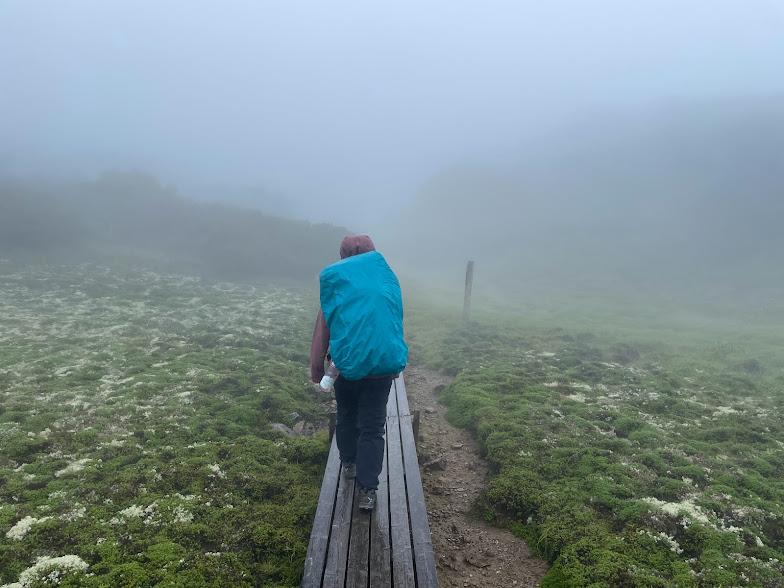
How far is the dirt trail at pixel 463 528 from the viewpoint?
26.1 feet

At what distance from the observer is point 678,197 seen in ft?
333

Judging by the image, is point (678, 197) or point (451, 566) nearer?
point (451, 566)

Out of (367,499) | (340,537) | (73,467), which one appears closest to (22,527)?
(73,467)

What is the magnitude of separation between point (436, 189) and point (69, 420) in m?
165

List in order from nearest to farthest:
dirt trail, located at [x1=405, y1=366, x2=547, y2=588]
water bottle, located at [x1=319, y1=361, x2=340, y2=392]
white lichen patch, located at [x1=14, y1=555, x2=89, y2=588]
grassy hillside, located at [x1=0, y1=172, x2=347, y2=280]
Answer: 1. white lichen patch, located at [x1=14, y1=555, x2=89, y2=588]
2. water bottle, located at [x1=319, y1=361, x2=340, y2=392]
3. dirt trail, located at [x1=405, y1=366, x2=547, y2=588]
4. grassy hillside, located at [x1=0, y1=172, x2=347, y2=280]

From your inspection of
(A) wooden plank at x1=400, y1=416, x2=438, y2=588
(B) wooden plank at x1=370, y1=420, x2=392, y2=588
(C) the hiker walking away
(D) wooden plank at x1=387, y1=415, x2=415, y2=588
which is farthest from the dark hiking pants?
(A) wooden plank at x1=400, y1=416, x2=438, y2=588

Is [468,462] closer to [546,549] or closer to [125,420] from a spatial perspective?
[546,549]

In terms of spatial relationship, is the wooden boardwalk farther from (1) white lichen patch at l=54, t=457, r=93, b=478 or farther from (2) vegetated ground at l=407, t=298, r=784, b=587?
(1) white lichen patch at l=54, t=457, r=93, b=478

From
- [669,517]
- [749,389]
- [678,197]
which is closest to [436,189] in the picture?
[678,197]

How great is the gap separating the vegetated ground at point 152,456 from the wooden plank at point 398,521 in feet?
6.02

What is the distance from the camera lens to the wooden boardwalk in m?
6.07

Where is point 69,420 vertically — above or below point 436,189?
below

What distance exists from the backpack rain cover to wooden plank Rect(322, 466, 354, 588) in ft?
7.38

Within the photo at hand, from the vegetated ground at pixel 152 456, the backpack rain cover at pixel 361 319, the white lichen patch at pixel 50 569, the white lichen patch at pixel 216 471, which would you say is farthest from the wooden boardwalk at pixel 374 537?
the white lichen patch at pixel 50 569
